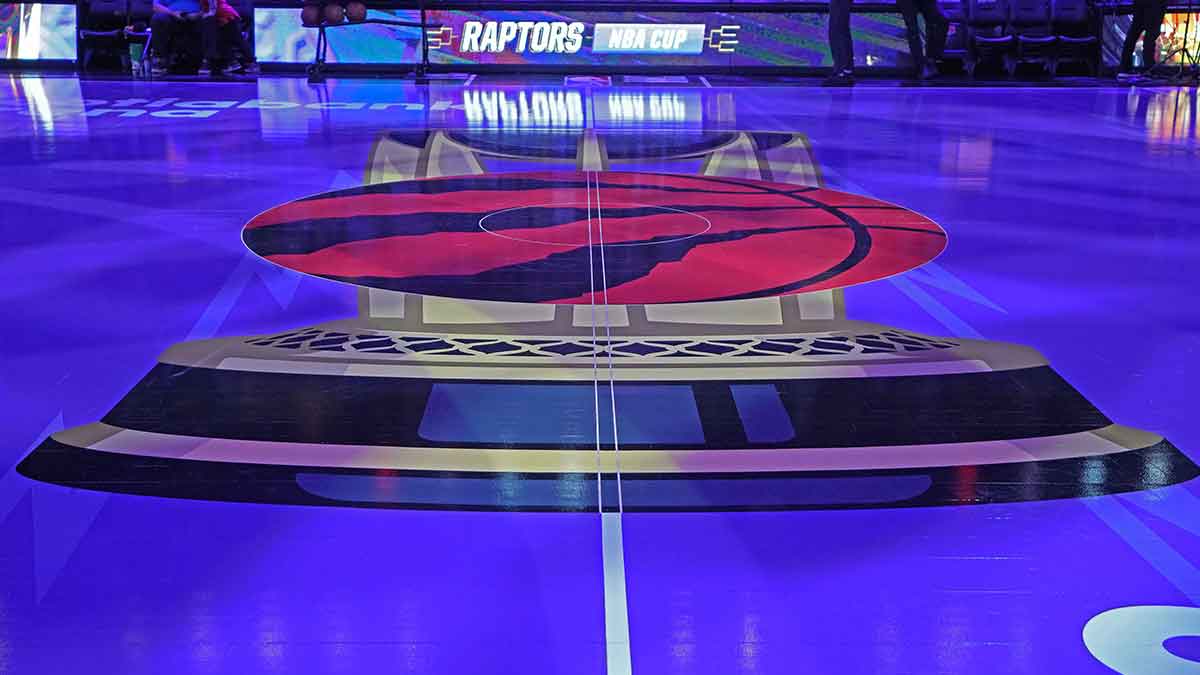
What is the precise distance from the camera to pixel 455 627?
2.19 m

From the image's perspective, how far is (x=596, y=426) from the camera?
3145 mm

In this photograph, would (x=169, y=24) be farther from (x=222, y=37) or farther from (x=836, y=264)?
(x=836, y=264)

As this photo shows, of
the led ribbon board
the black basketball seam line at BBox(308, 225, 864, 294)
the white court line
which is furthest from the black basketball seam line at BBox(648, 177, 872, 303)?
the led ribbon board

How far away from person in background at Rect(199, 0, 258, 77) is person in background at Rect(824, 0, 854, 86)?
19.9ft

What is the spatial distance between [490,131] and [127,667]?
23.1ft

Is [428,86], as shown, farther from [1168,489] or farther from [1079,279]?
[1168,489]

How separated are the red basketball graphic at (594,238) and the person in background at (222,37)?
749 centimetres

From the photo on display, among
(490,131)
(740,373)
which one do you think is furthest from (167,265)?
(490,131)

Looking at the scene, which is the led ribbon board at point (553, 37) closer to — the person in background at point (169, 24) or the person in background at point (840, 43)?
the person in background at point (840, 43)

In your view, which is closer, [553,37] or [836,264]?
[836,264]

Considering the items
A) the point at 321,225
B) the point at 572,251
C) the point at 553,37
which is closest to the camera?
the point at 572,251

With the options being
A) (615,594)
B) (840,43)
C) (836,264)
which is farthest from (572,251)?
(840,43)

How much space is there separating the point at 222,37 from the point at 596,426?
457 inches

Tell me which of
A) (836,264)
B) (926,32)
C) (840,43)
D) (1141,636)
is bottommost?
(1141,636)
